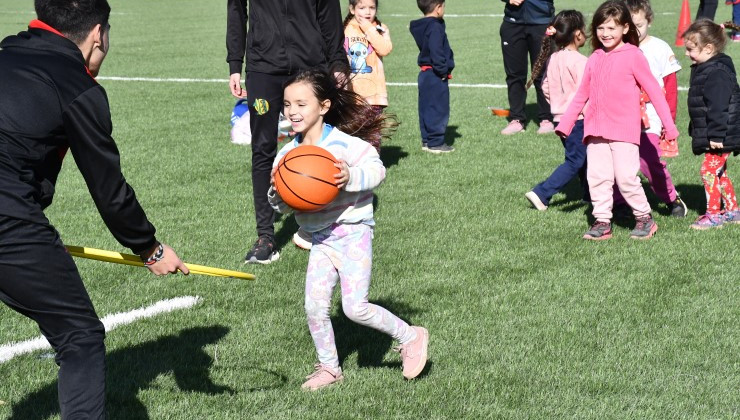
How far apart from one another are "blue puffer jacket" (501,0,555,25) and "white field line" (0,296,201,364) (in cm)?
741

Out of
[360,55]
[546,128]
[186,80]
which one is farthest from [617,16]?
[186,80]

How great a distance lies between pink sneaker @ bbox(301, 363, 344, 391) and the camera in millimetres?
5195

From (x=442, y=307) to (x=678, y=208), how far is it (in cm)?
332

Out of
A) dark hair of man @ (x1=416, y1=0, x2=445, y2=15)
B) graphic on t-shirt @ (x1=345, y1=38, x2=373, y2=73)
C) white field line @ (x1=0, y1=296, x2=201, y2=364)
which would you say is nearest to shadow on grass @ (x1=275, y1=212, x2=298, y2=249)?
white field line @ (x1=0, y1=296, x2=201, y2=364)

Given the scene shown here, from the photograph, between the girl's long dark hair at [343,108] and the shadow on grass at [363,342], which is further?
the shadow on grass at [363,342]

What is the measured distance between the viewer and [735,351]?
18.3ft

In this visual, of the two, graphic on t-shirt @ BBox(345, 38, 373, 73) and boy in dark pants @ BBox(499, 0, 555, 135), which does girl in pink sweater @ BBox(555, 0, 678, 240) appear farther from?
boy in dark pants @ BBox(499, 0, 555, 135)

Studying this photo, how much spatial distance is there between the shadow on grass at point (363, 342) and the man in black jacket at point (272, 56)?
1.58 meters

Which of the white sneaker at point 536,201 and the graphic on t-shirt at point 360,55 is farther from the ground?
the graphic on t-shirt at point 360,55

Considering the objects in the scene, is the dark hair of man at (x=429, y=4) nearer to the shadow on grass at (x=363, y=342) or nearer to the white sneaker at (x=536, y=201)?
the white sneaker at (x=536, y=201)

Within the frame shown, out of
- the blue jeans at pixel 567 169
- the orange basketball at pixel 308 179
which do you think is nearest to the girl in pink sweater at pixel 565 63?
the blue jeans at pixel 567 169

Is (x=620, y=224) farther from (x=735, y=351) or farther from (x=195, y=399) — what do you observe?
(x=195, y=399)

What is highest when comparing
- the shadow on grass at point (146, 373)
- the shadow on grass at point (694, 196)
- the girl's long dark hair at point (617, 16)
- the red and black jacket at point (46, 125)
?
the red and black jacket at point (46, 125)

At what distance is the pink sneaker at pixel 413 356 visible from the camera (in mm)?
5219
